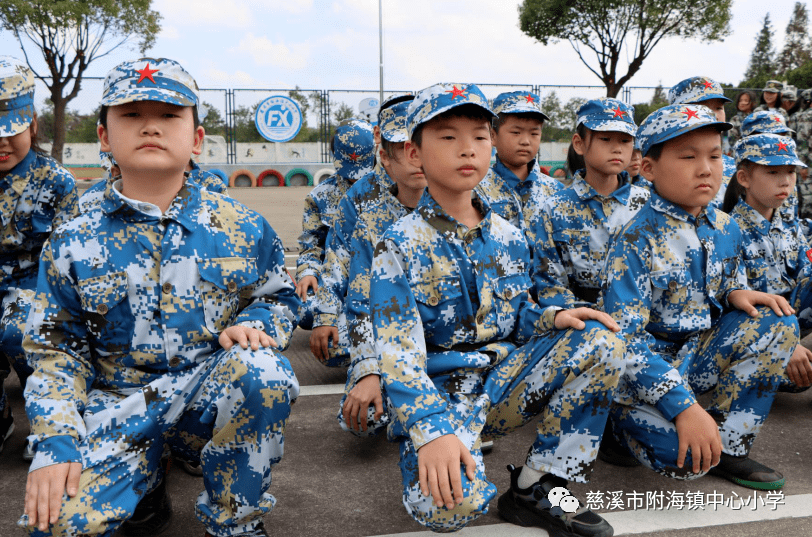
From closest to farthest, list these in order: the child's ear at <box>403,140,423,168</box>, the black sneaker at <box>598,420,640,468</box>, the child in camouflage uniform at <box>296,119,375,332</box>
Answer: the child's ear at <box>403,140,423,168</box> → the black sneaker at <box>598,420,640,468</box> → the child in camouflage uniform at <box>296,119,375,332</box>

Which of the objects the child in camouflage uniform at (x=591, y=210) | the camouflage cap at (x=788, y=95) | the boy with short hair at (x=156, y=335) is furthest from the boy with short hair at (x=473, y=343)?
the camouflage cap at (x=788, y=95)

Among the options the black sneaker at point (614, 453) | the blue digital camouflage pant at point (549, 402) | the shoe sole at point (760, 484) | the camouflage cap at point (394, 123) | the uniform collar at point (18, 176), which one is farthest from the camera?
the camouflage cap at point (394, 123)

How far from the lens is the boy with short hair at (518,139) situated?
363 centimetres

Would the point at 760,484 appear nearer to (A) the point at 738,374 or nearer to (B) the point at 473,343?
(A) the point at 738,374

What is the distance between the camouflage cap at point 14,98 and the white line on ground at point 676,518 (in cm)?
239

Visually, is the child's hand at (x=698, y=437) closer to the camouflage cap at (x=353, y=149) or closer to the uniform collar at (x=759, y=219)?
the uniform collar at (x=759, y=219)

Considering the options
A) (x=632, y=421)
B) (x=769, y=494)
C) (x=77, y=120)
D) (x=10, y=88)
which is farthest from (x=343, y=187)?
(x=77, y=120)

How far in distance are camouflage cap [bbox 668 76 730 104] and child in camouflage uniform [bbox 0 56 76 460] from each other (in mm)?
3855

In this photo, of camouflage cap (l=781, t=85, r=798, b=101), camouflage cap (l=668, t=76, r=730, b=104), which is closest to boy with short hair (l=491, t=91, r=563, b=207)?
camouflage cap (l=668, t=76, r=730, b=104)

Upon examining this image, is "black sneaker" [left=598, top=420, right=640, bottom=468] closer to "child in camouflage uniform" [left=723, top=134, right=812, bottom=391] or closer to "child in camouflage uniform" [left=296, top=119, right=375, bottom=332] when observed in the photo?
"child in camouflage uniform" [left=723, top=134, right=812, bottom=391]

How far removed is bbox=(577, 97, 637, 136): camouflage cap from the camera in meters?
3.09

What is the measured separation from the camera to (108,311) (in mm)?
1886

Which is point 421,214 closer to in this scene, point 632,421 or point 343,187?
point 632,421

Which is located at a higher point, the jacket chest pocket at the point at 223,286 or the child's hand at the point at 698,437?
the jacket chest pocket at the point at 223,286
